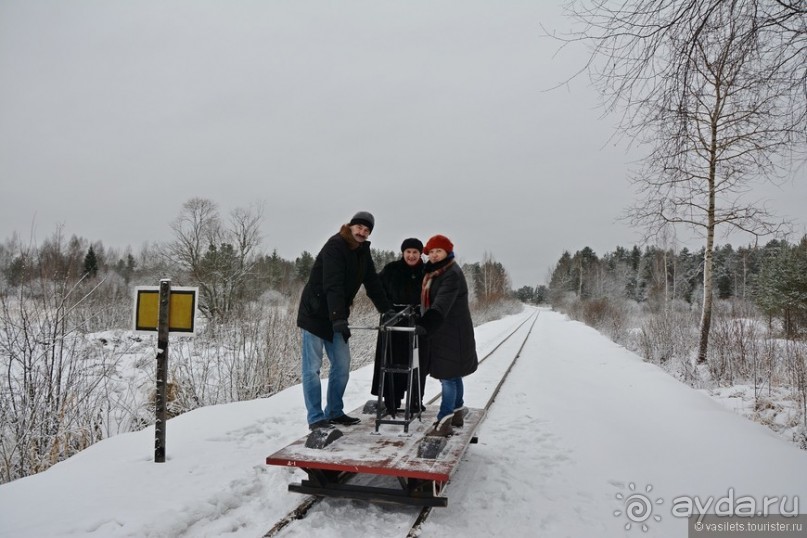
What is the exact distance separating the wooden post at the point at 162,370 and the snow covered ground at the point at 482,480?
0.15 m

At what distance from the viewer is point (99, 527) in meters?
2.92

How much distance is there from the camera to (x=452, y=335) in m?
4.64

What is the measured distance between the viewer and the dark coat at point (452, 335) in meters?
4.53

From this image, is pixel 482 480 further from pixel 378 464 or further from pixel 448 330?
pixel 448 330

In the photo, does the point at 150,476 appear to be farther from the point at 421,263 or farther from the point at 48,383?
the point at 421,263

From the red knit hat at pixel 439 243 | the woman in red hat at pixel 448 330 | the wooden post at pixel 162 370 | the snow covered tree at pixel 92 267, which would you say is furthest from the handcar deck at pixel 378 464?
the snow covered tree at pixel 92 267

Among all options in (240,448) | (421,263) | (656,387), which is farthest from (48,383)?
(656,387)

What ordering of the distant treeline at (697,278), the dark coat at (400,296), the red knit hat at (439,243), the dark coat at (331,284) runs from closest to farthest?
the dark coat at (331,284), the red knit hat at (439,243), the dark coat at (400,296), the distant treeline at (697,278)

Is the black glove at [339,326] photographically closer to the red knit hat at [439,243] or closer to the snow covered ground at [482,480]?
the red knit hat at [439,243]

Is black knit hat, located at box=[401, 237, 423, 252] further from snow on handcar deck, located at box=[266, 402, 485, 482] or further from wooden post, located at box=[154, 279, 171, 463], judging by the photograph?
wooden post, located at box=[154, 279, 171, 463]

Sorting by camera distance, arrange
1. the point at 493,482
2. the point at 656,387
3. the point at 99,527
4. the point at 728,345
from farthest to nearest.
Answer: the point at 728,345, the point at 656,387, the point at 493,482, the point at 99,527

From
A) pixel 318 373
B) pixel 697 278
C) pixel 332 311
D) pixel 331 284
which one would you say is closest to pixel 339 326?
pixel 332 311

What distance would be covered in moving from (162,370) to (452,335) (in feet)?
8.76

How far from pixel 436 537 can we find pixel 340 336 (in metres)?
2.02
